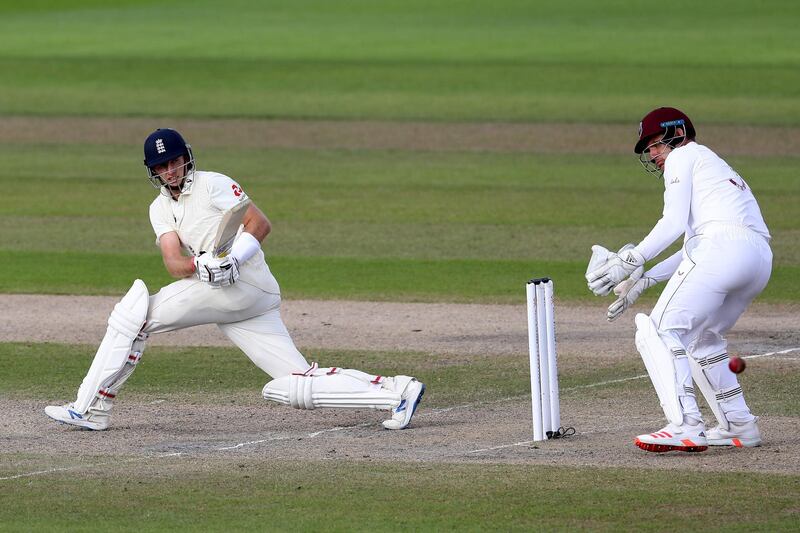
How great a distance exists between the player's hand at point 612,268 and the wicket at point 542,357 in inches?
13.1

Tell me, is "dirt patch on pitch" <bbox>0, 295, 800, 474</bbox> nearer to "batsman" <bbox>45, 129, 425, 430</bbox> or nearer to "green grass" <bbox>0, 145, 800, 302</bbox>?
"batsman" <bbox>45, 129, 425, 430</bbox>

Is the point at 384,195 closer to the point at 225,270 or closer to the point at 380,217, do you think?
the point at 380,217

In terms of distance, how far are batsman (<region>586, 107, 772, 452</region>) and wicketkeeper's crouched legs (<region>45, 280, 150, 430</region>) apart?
2.47 m

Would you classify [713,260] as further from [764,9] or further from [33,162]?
[764,9]

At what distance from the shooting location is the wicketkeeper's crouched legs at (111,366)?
26.7 feet

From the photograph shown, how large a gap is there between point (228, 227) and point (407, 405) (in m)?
1.36

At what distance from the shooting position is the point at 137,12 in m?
48.4

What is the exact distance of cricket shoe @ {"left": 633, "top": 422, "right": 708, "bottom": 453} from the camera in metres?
7.44

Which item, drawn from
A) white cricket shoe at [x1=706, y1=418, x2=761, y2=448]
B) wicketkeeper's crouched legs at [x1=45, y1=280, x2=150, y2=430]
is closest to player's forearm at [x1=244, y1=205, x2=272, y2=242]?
wicketkeeper's crouched legs at [x1=45, y1=280, x2=150, y2=430]

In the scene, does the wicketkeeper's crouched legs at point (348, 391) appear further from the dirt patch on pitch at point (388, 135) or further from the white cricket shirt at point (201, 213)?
the dirt patch on pitch at point (388, 135)

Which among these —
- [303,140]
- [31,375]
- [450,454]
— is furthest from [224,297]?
[303,140]

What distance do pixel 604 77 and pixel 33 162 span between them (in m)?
13.8

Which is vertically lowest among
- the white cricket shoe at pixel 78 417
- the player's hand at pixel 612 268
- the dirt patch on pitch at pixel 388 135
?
the white cricket shoe at pixel 78 417

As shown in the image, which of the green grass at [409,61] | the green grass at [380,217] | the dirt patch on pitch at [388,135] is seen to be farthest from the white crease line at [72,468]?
the green grass at [409,61]
